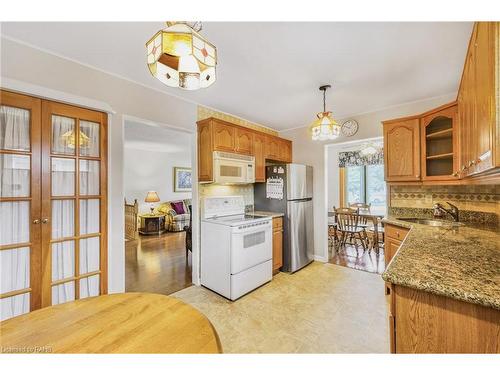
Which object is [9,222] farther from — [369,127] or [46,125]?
[369,127]

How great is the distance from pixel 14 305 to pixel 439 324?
2715 millimetres

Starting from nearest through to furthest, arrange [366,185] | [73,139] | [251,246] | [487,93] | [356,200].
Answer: [487,93] < [73,139] < [251,246] < [366,185] < [356,200]

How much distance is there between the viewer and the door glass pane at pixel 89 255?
6.54ft

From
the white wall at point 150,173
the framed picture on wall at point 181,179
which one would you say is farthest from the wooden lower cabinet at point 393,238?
the framed picture on wall at point 181,179

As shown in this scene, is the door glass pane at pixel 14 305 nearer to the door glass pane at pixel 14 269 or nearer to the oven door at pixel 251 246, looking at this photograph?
the door glass pane at pixel 14 269

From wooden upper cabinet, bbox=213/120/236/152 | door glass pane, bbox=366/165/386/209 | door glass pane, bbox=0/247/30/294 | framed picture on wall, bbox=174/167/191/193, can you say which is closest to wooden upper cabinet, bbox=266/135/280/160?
wooden upper cabinet, bbox=213/120/236/152

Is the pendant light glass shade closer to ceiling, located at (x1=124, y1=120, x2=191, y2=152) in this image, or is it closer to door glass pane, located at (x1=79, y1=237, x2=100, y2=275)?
ceiling, located at (x1=124, y1=120, x2=191, y2=152)

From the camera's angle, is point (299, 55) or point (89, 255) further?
point (89, 255)

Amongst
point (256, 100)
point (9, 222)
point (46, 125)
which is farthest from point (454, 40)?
point (9, 222)

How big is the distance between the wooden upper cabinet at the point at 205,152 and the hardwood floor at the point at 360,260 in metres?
2.63

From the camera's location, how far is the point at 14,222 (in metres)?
1.67

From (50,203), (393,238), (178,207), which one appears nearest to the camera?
(50,203)

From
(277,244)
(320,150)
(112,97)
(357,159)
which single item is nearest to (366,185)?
(357,159)

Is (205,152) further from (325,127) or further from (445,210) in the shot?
(445,210)
